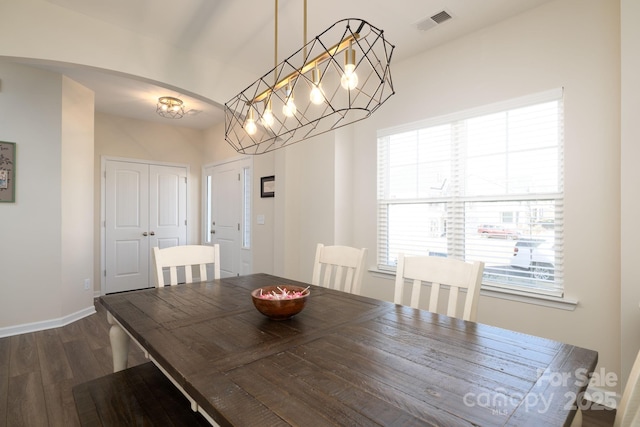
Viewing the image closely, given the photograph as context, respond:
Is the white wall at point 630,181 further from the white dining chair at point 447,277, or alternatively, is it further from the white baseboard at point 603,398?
the white dining chair at point 447,277

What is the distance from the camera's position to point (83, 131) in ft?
12.1

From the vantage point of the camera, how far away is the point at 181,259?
2.13 meters

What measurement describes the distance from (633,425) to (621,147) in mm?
1762

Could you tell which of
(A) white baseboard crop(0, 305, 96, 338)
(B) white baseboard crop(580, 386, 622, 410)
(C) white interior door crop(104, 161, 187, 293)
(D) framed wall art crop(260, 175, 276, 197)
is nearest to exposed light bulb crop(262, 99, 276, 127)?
(D) framed wall art crop(260, 175, 276, 197)

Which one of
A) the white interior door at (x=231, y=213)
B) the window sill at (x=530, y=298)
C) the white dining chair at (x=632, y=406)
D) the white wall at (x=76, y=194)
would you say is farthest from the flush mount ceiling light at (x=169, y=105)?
the white dining chair at (x=632, y=406)

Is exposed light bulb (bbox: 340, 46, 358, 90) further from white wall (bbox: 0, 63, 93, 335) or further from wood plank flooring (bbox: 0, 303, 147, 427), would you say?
white wall (bbox: 0, 63, 93, 335)

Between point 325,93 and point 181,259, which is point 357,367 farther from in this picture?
point 325,93

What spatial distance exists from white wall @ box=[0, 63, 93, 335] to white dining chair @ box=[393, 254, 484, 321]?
360 centimetres

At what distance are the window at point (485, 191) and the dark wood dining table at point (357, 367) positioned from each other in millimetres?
1281

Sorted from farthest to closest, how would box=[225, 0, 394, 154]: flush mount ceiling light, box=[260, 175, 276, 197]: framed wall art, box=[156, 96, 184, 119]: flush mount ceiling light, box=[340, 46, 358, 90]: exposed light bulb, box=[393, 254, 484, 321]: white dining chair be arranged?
box=[260, 175, 276, 197]: framed wall art, box=[156, 96, 184, 119]: flush mount ceiling light, box=[225, 0, 394, 154]: flush mount ceiling light, box=[393, 254, 484, 321]: white dining chair, box=[340, 46, 358, 90]: exposed light bulb

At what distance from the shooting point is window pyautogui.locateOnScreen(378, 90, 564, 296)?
2189mm

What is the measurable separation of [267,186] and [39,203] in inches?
94.7

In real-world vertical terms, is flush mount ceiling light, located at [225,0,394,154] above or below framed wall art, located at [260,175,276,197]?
above

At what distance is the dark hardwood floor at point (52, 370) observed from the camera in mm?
1901
